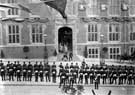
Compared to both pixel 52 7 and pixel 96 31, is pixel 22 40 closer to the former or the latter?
pixel 52 7

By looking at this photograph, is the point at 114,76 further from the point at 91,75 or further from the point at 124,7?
the point at 124,7

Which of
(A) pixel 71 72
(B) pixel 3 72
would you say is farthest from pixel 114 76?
(B) pixel 3 72

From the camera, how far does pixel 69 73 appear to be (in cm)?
1033

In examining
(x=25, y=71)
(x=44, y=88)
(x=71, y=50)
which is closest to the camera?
(x=44, y=88)

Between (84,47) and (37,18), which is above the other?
(37,18)

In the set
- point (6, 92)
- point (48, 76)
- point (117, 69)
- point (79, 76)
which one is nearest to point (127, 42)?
point (117, 69)

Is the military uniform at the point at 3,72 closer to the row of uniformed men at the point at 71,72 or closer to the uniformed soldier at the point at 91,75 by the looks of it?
the row of uniformed men at the point at 71,72

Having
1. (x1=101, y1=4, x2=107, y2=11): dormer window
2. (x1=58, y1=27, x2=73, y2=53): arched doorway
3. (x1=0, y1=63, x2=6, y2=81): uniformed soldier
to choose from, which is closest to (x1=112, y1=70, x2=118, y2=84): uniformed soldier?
(x1=58, y1=27, x2=73, y2=53): arched doorway

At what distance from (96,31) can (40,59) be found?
1.50 m

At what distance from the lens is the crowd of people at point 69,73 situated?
1028cm

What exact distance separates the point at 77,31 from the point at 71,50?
0.47 metres

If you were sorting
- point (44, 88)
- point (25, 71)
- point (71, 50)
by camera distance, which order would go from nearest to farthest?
1. point (44, 88)
2. point (71, 50)
3. point (25, 71)

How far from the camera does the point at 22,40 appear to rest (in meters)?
10.3

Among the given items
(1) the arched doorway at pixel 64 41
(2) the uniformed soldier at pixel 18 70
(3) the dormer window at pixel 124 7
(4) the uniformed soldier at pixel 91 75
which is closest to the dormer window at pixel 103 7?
(3) the dormer window at pixel 124 7
